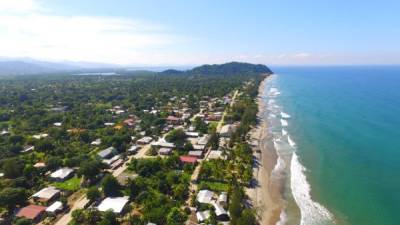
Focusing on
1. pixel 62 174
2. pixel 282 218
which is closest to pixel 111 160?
pixel 62 174

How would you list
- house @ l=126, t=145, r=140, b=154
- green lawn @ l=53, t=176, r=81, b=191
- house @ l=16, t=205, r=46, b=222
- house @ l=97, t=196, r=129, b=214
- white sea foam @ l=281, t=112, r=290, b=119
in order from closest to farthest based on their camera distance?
1. house @ l=16, t=205, r=46, b=222
2. house @ l=97, t=196, r=129, b=214
3. green lawn @ l=53, t=176, r=81, b=191
4. house @ l=126, t=145, r=140, b=154
5. white sea foam @ l=281, t=112, r=290, b=119

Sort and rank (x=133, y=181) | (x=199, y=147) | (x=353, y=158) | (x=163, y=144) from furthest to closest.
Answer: (x=163, y=144)
(x=199, y=147)
(x=353, y=158)
(x=133, y=181)

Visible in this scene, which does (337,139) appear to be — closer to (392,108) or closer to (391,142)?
(391,142)

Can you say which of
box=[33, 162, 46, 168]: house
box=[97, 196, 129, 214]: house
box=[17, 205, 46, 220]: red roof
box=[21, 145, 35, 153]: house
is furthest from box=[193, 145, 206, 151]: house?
box=[21, 145, 35, 153]: house

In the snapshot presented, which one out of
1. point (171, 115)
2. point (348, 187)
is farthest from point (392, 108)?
point (171, 115)

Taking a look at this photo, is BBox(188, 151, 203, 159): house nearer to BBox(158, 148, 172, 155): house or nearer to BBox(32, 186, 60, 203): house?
BBox(158, 148, 172, 155): house

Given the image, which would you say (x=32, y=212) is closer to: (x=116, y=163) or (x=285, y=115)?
(x=116, y=163)

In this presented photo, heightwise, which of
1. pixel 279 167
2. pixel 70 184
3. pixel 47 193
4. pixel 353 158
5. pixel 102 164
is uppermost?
pixel 102 164

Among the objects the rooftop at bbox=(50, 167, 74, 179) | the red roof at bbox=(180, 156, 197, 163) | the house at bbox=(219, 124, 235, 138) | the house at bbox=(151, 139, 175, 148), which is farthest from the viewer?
the house at bbox=(219, 124, 235, 138)
